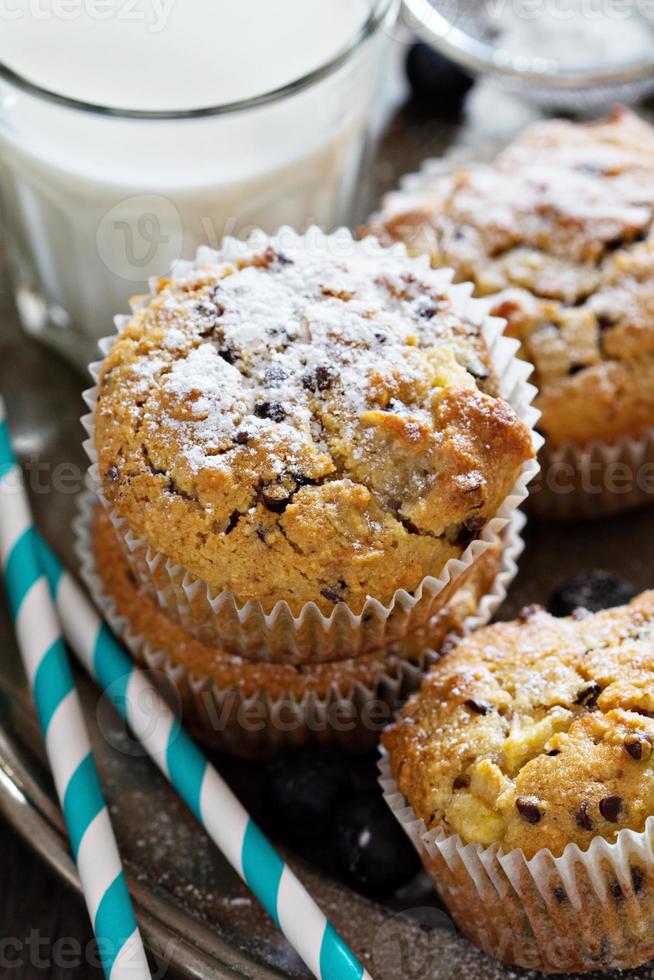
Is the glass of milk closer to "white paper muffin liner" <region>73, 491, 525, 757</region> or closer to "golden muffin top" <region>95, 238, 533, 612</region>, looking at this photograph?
"golden muffin top" <region>95, 238, 533, 612</region>

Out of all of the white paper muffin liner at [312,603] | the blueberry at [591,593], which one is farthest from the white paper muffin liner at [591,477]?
the white paper muffin liner at [312,603]

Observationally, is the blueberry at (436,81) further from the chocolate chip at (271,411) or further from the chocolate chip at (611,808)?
the chocolate chip at (611,808)

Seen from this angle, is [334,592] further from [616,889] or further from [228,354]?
[616,889]

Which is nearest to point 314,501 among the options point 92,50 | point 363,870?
point 363,870

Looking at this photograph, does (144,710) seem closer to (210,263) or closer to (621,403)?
(210,263)

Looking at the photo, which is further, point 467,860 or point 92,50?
point 92,50

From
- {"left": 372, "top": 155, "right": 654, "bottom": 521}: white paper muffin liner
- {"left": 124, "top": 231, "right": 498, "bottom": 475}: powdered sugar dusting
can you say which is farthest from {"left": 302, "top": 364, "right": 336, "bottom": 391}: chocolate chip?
{"left": 372, "top": 155, "right": 654, "bottom": 521}: white paper muffin liner
